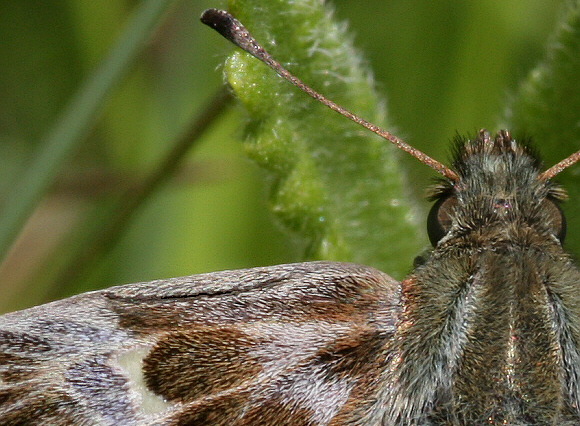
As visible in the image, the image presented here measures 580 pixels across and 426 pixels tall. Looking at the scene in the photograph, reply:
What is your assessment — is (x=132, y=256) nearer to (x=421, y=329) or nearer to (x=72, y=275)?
(x=72, y=275)

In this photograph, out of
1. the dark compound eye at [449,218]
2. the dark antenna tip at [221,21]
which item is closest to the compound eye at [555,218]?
the dark compound eye at [449,218]

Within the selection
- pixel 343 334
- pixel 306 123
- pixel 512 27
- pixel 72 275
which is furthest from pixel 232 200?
pixel 343 334

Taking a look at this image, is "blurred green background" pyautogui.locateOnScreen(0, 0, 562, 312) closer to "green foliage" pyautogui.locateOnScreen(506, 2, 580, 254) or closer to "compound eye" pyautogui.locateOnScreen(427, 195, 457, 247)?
"green foliage" pyautogui.locateOnScreen(506, 2, 580, 254)

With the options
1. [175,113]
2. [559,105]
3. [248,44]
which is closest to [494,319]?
[248,44]

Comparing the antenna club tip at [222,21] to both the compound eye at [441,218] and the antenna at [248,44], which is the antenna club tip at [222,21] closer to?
the antenna at [248,44]

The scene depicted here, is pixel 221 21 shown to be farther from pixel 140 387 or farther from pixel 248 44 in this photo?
pixel 140 387
